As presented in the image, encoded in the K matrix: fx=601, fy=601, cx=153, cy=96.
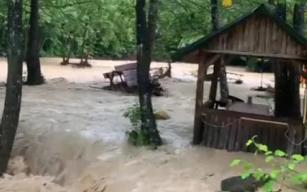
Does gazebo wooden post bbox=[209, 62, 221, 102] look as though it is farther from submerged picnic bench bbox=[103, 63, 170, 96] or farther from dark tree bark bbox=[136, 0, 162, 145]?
submerged picnic bench bbox=[103, 63, 170, 96]

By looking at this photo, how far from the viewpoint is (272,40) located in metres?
10.4

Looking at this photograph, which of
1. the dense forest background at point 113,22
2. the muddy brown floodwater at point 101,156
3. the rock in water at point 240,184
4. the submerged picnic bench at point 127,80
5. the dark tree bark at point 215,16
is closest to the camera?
the rock in water at point 240,184

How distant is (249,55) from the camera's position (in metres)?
10.6

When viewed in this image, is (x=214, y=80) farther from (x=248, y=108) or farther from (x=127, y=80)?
(x=127, y=80)

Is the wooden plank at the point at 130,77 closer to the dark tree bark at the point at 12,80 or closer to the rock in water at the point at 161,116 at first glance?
the rock in water at the point at 161,116

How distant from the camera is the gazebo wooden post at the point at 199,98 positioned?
11.1m

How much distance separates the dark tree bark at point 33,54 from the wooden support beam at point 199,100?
10.4 m

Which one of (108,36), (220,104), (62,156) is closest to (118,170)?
(62,156)

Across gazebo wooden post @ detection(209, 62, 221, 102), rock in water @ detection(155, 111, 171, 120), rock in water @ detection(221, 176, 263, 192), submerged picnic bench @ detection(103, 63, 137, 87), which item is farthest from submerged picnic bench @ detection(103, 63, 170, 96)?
rock in water @ detection(221, 176, 263, 192)

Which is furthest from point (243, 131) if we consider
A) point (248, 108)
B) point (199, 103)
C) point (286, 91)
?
point (286, 91)

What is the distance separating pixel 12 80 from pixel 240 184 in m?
4.56

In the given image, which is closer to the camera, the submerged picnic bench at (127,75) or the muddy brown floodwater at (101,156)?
the muddy brown floodwater at (101,156)

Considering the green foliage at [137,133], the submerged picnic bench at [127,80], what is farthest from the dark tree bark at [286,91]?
the submerged picnic bench at [127,80]

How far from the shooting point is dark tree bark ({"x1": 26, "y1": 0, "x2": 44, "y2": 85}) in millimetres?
20594
